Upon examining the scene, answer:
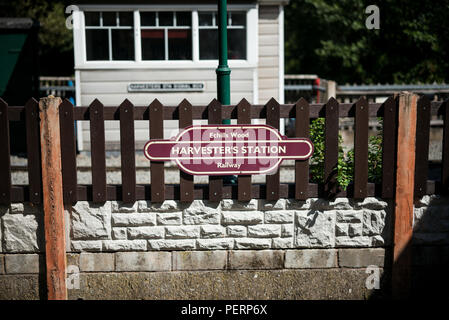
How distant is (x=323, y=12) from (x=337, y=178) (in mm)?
17250

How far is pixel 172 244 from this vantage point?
15.9 ft

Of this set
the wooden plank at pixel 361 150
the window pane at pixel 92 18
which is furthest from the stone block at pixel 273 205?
the window pane at pixel 92 18

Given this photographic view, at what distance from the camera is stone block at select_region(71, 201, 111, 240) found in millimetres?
4777

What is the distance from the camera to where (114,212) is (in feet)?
15.7

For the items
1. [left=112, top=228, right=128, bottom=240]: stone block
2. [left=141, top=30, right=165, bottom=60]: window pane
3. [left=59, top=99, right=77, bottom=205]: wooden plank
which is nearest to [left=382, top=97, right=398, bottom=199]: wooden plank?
[left=112, top=228, right=128, bottom=240]: stone block

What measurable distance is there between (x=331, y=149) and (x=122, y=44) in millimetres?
6797

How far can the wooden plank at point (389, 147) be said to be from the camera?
4.82 meters

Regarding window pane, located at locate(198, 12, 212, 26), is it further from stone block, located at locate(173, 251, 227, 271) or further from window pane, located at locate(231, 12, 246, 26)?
stone block, located at locate(173, 251, 227, 271)

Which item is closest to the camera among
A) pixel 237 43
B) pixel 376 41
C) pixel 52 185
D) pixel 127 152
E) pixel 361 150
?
pixel 52 185

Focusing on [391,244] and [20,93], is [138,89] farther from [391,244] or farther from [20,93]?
[391,244]

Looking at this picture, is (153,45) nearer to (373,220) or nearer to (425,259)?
(373,220)

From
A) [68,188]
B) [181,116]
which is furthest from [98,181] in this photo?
[181,116]

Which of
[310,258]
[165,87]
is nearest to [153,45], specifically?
[165,87]

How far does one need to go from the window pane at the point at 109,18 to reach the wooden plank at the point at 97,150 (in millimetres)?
6179
